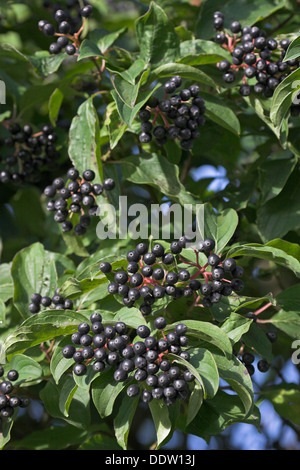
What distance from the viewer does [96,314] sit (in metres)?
1.85

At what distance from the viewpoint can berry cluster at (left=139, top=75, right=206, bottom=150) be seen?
212cm

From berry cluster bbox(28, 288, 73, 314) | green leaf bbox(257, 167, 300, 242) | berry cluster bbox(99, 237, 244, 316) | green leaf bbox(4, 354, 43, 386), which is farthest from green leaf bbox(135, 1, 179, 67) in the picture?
green leaf bbox(4, 354, 43, 386)

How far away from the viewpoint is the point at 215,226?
79.8 inches

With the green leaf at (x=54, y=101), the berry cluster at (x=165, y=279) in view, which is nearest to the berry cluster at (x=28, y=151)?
the green leaf at (x=54, y=101)

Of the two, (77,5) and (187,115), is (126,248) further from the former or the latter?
(77,5)

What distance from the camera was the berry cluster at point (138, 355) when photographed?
68.9 inches

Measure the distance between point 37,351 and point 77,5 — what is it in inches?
61.7

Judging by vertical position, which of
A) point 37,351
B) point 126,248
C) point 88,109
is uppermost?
point 88,109

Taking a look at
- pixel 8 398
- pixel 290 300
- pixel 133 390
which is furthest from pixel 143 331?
pixel 290 300

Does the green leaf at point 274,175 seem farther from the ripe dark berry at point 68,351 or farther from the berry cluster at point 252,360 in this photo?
the ripe dark berry at point 68,351

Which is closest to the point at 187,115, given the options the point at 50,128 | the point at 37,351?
the point at 50,128

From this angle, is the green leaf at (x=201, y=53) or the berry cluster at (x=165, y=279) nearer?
the berry cluster at (x=165, y=279)

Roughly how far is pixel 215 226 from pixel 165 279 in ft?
0.87

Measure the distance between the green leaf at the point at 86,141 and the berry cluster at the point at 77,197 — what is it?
0.03 metres
